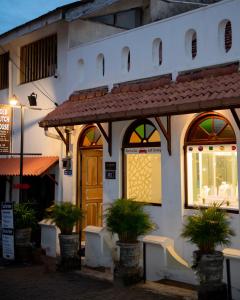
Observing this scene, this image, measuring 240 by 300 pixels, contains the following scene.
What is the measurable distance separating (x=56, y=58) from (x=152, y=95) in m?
4.75

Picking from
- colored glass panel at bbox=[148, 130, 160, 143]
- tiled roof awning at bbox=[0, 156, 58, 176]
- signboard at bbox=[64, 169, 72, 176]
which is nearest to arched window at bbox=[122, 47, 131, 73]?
colored glass panel at bbox=[148, 130, 160, 143]

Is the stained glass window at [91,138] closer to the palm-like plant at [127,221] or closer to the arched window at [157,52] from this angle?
the arched window at [157,52]

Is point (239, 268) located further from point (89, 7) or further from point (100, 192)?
point (89, 7)

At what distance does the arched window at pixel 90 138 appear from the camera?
11370 millimetres

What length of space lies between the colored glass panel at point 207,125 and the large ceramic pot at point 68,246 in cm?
370

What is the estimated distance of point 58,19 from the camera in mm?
11859

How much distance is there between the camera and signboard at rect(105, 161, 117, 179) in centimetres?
1059

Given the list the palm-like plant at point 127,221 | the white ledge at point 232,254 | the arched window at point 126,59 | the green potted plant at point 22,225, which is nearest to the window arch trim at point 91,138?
the arched window at point 126,59

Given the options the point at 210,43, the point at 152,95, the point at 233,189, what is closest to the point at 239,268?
the point at 233,189

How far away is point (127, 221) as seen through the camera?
329 inches

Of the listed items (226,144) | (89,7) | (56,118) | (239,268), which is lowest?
(239,268)

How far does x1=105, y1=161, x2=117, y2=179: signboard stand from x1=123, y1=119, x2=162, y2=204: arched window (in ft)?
0.85

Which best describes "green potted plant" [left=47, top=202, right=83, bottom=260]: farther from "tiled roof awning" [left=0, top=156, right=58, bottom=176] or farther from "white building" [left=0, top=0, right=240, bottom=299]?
"tiled roof awning" [left=0, top=156, right=58, bottom=176]

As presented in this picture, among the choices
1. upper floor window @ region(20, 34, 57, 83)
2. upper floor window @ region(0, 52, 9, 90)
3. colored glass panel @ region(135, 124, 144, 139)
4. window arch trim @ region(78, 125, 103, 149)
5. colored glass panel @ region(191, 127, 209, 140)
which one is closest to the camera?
colored glass panel @ region(191, 127, 209, 140)
